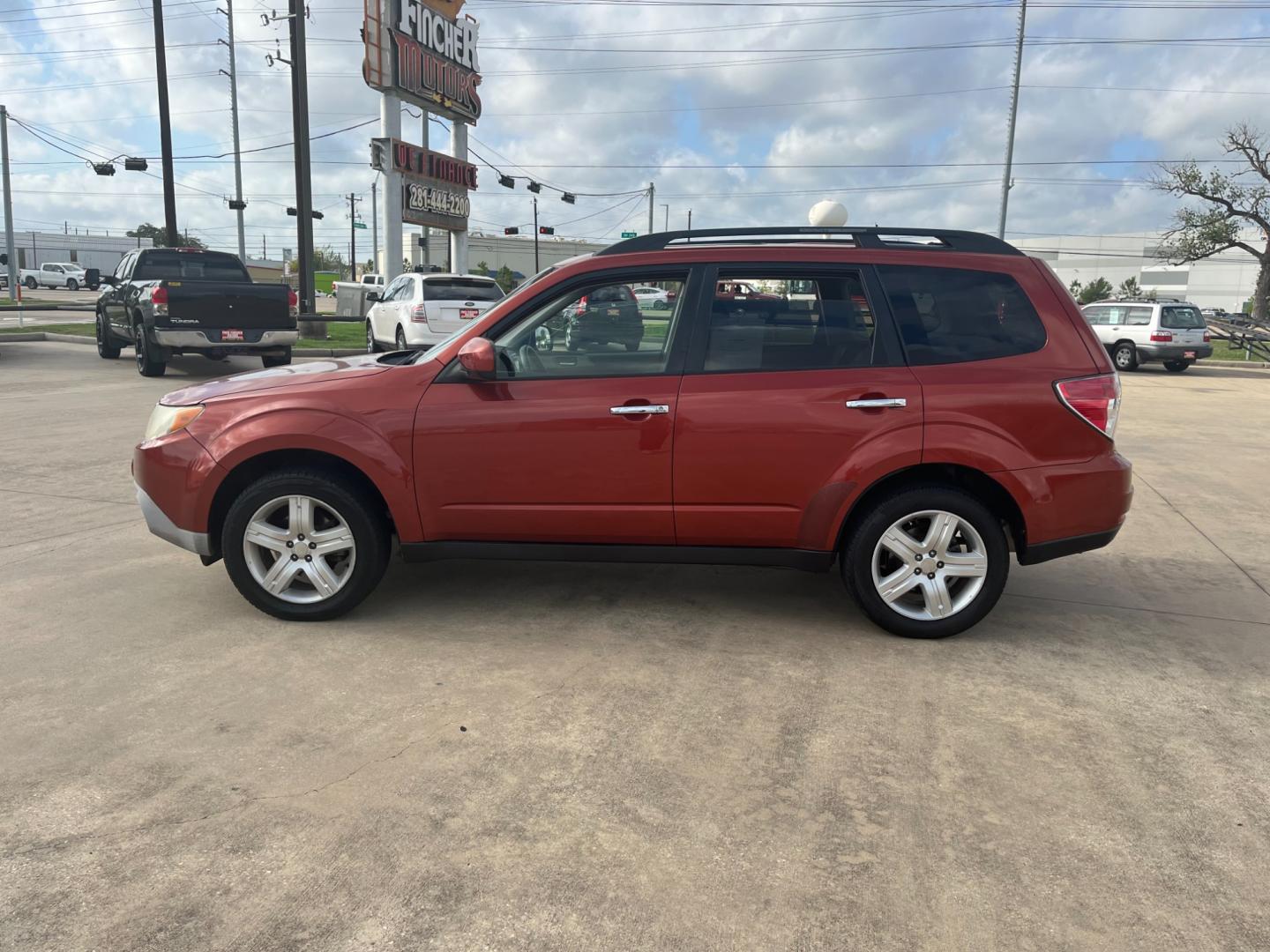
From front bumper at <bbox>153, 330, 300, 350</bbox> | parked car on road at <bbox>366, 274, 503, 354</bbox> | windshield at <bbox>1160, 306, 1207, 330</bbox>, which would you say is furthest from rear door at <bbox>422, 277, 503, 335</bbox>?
windshield at <bbox>1160, 306, 1207, 330</bbox>

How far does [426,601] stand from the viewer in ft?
15.5

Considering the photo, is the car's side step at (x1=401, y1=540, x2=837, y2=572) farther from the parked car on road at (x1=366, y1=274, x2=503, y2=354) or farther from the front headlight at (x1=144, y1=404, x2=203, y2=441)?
the parked car on road at (x1=366, y1=274, x2=503, y2=354)

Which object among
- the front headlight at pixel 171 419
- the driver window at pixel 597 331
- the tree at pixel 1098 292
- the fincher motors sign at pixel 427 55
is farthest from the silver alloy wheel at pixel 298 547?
the tree at pixel 1098 292

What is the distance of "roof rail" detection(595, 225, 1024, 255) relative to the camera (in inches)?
169

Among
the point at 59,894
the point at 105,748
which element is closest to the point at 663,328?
the point at 105,748

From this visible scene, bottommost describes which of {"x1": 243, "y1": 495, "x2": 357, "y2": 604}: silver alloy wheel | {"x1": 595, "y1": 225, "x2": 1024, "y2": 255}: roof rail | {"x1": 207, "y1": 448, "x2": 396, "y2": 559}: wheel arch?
{"x1": 243, "y1": 495, "x2": 357, "y2": 604}: silver alloy wheel

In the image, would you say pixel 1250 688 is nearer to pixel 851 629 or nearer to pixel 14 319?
pixel 851 629

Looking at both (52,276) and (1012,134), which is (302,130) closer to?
(1012,134)

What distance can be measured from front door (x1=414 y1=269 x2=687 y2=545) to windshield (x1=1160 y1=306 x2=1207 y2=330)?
21753mm

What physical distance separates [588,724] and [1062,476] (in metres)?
2.40

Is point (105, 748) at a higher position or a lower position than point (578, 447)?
lower

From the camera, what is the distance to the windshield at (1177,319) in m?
21.8

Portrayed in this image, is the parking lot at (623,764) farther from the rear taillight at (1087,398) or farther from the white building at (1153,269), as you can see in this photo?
the white building at (1153,269)

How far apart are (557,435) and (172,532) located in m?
1.92
